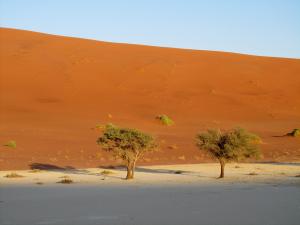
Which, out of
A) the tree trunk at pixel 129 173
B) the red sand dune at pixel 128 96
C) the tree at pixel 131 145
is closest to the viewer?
the tree trunk at pixel 129 173

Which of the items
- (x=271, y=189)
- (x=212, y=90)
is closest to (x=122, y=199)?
(x=271, y=189)

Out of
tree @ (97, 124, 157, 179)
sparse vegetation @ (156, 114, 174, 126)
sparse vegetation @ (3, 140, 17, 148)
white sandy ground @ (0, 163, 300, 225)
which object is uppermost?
sparse vegetation @ (156, 114, 174, 126)

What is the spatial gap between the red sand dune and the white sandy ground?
7.10 meters

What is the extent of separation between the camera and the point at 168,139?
38219 mm

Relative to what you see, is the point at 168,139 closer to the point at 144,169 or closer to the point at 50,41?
the point at 144,169

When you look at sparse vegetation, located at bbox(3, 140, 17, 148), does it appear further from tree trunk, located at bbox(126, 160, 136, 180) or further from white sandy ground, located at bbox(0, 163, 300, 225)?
tree trunk, located at bbox(126, 160, 136, 180)

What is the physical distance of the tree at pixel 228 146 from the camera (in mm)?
22750

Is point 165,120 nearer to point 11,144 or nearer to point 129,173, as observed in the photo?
point 11,144

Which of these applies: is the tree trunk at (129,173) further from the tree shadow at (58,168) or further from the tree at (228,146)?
the tree at (228,146)

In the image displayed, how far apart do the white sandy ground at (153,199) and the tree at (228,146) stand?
2.83ft

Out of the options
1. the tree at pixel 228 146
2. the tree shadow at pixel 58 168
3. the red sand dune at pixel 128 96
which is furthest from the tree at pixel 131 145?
the red sand dune at pixel 128 96

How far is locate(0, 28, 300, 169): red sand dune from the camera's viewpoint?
34.5 metres

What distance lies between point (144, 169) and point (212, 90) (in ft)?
106

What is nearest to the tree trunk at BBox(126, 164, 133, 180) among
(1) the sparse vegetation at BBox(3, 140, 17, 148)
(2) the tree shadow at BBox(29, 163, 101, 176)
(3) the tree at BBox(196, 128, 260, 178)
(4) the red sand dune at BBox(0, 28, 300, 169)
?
(2) the tree shadow at BBox(29, 163, 101, 176)
